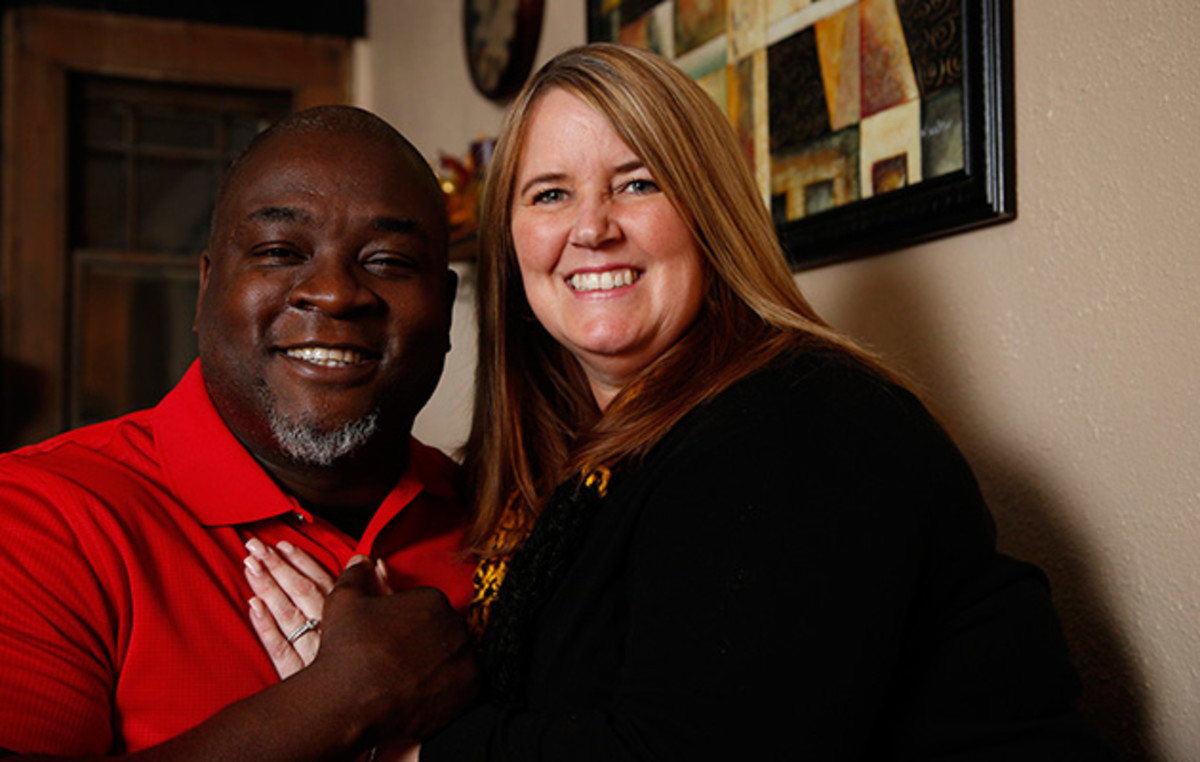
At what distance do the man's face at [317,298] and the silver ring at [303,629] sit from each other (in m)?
0.23

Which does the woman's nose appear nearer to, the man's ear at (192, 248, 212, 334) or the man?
the man

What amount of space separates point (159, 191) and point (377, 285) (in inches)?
128

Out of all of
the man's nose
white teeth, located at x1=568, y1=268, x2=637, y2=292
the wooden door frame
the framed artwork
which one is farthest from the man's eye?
the wooden door frame

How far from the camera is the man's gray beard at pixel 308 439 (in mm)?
1378

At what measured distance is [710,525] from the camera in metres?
1.04

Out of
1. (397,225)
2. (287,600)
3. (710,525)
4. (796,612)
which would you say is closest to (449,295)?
(397,225)

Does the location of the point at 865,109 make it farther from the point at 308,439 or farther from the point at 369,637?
the point at 369,637

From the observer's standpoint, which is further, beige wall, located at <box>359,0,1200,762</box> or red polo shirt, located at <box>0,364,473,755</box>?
beige wall, located at <box>359,0,1200,762</box>

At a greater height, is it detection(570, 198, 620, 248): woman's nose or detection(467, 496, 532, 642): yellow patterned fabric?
detection(570, 198, 620, 248): woman's nose

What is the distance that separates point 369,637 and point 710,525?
0.39 metres

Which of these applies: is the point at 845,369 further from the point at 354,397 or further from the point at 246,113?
the point at 246,113

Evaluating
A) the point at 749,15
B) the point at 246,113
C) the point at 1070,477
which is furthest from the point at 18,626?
the point at 246,113

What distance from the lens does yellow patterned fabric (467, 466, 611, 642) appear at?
1.36 meters

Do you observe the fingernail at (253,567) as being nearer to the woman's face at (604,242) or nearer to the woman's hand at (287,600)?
the woman's hand at (287,600)
